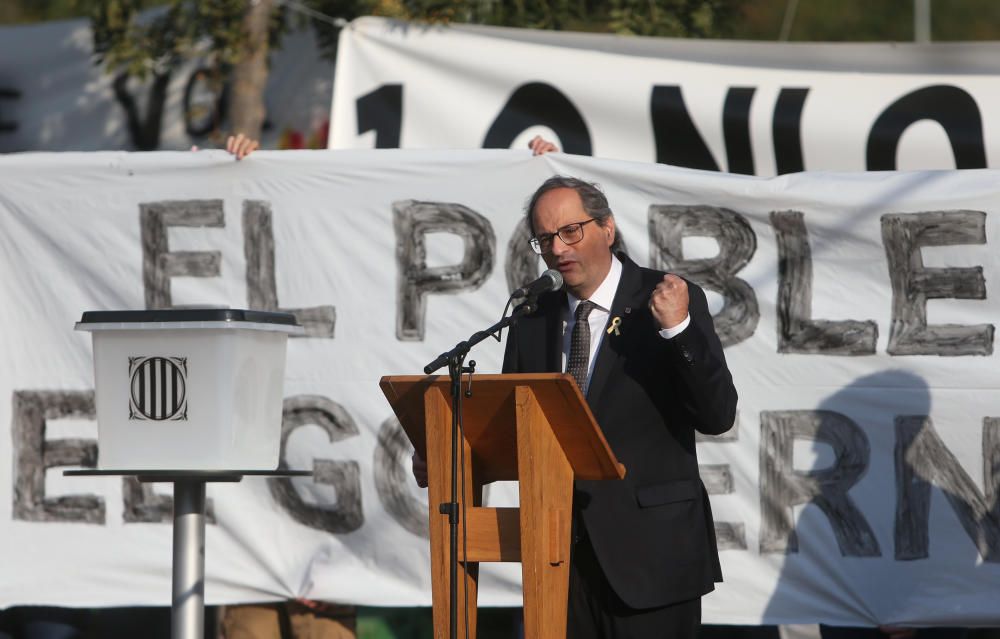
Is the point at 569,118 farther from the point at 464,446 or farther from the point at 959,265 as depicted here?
the point at 464,446

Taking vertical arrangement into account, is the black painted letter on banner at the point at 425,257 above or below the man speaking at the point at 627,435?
above

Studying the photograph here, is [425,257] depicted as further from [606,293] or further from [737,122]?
[606,293]

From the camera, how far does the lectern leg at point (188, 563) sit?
13.5 ft

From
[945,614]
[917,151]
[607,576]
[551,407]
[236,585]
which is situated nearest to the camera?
[551,407]

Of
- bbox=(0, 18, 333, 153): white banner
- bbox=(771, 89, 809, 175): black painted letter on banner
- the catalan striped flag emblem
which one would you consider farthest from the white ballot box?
bbox=(0, 18, 333, 153): white banner

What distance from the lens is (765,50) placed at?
19.4 feet

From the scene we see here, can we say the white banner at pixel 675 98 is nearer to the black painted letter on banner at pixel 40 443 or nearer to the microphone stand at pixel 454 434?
the black painted letter on banner at pixel 40 443

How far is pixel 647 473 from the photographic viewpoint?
3428 millimetres

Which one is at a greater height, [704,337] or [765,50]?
[765,50]

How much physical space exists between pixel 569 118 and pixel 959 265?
175cm

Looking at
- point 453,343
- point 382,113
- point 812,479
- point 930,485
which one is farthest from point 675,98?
point 930,485

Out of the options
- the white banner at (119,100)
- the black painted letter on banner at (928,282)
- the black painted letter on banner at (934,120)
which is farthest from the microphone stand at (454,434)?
the white banner at (119,100)

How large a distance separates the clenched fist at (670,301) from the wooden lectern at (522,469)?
28cm

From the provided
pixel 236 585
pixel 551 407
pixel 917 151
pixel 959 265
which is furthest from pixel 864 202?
pixel 236 585
